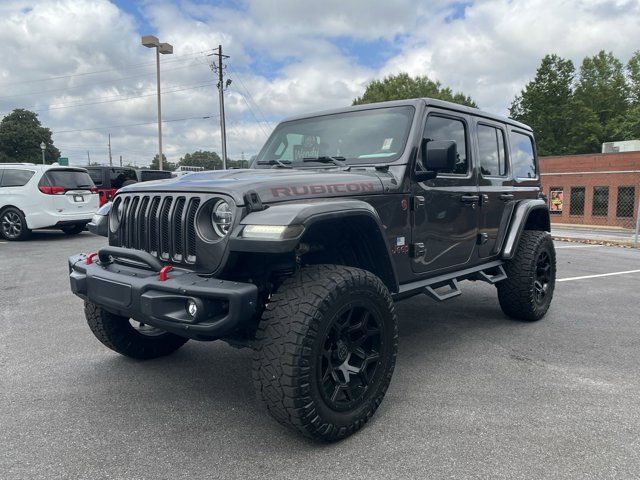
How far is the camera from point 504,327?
472 centimetres

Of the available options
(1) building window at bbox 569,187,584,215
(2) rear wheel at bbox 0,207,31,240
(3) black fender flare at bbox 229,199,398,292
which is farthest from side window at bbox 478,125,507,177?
(1) building window at bbox 569,187,584,215

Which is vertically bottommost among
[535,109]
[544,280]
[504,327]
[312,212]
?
[504,327]

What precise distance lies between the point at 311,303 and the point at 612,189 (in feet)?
80.6

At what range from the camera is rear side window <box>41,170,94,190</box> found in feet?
35.1

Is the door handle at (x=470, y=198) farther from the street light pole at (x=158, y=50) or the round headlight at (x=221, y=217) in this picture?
the street light pole at (x=158, y=50)

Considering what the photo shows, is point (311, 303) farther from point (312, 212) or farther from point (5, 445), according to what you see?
point (5, 445)

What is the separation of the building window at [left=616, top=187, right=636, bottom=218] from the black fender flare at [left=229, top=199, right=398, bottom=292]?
2311 cm

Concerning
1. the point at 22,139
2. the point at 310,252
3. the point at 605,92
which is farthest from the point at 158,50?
the point at 22,139

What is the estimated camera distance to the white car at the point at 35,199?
1059 cm

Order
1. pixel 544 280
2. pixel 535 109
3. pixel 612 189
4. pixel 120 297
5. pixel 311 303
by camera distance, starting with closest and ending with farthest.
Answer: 1. pixel 311 303
2. pixel 120 297
3. pixel 544 280
4. pixel 612 189
5. pixel 535 109

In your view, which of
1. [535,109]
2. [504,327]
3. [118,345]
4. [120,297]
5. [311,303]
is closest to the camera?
[311,303]

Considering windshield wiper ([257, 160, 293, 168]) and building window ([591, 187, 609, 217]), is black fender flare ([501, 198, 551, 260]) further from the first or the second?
building window ([591, 187, 609, 217])

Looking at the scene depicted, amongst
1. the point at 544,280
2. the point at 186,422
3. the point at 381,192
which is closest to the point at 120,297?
the point at 186,422

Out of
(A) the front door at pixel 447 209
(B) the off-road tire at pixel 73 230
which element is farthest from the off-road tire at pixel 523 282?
(B) the off-road tire at pixel 73 230
